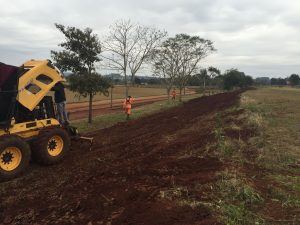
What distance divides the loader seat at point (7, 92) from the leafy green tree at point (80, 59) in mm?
9443

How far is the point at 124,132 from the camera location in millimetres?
17750

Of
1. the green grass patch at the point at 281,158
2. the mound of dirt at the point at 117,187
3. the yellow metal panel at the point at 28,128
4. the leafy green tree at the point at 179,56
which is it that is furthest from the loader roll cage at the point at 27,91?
the leafy green tree at the point at 179,56

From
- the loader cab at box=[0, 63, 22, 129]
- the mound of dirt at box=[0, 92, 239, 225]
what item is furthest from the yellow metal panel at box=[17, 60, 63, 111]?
the mound of dirt at box=[0, 92, 239, 225]

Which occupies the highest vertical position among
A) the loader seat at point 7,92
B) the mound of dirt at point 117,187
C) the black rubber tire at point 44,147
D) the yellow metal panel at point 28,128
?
the loader seat at point 7,92

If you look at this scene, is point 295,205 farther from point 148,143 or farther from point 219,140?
point 148,143

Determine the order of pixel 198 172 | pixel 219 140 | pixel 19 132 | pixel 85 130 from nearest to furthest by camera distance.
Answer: pixel 198 172 → pixel 19 132 → pixel 219 140 → pixel 85 130

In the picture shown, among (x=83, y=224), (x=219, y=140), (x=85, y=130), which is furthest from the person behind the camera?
(x=85, y=130)

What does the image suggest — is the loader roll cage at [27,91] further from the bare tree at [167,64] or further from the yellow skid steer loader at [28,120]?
the bare tree at [167,64]

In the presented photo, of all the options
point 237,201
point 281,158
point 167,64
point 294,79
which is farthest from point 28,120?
point 294,79

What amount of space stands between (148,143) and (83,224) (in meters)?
7.87

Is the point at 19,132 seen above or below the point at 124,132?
above

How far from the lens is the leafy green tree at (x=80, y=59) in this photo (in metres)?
19.8

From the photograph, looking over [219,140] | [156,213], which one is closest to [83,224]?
[156,213]

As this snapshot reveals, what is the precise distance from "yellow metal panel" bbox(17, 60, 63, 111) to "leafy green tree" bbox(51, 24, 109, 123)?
811 centimetres
